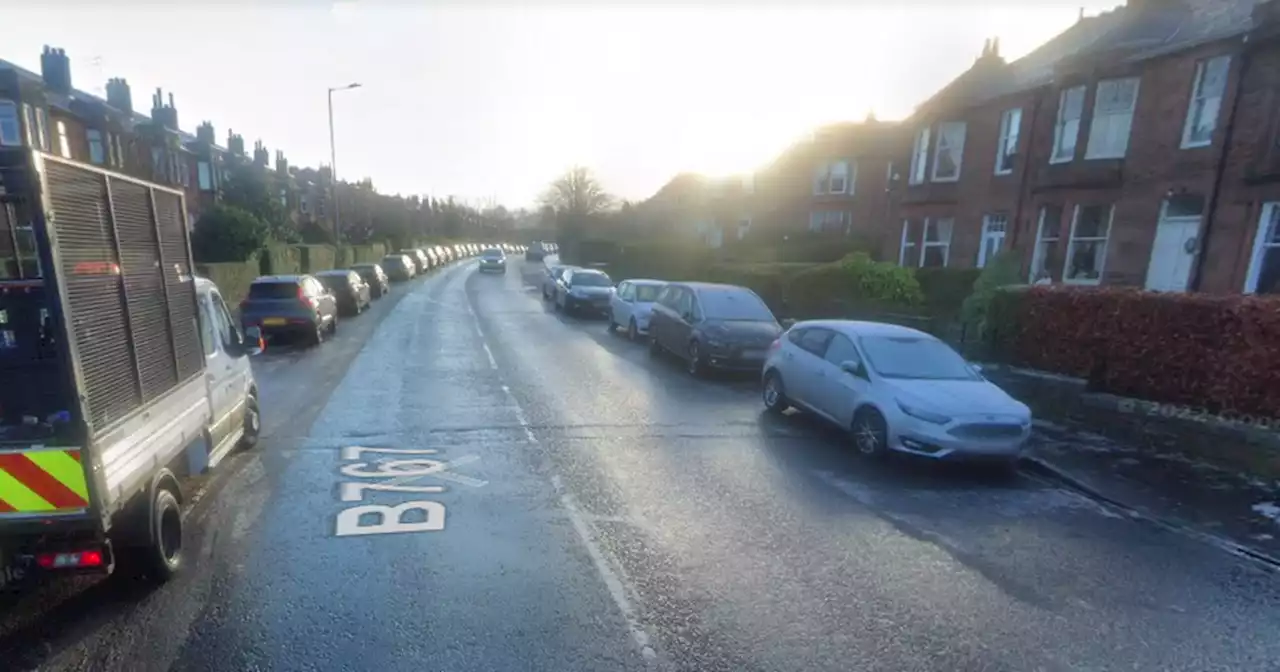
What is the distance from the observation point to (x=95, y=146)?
105 feet

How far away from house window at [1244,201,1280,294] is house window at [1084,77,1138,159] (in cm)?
375

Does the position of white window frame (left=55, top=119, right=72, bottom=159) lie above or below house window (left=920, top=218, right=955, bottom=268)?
above

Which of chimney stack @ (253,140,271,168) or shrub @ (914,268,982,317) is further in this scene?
chimney stack @ (253,140,271,168)

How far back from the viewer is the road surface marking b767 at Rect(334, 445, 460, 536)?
514 centimetres

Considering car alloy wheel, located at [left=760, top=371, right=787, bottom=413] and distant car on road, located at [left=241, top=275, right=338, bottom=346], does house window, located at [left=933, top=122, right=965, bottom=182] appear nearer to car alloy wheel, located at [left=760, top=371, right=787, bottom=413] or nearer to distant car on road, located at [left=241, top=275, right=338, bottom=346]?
car alloy wheel, located at [left=760, top=371, right=787, bottom=413]

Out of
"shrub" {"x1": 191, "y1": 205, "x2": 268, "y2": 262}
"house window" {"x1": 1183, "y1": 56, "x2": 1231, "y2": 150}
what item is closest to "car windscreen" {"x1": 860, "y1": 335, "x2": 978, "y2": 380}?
"house window" {"x1": 1183, "y1": 56, "x2": 1231, "y2": 150}

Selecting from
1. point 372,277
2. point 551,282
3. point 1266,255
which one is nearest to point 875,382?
point 1266,255

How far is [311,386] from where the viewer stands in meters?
10.2

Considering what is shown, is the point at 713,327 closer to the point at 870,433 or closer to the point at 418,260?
the point at 870,433

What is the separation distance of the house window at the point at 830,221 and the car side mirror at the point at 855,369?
29680mm

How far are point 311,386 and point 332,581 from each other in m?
Answer: 6.82

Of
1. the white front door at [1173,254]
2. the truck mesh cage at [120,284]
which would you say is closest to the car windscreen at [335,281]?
the truck mesh cage at [120,284]

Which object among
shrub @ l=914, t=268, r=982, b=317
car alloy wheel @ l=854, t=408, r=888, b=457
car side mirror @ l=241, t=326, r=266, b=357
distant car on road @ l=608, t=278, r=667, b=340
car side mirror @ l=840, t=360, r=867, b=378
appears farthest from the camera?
shrub @ l=914, t=268, r=982, b=317

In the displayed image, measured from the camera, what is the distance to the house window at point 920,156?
2242 cm
